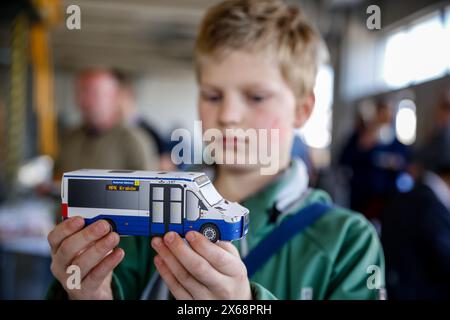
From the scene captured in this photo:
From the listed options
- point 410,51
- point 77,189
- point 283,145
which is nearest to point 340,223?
point 283,145

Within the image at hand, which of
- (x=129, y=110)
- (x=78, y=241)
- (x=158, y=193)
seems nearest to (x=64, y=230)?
(x=78, y=241)

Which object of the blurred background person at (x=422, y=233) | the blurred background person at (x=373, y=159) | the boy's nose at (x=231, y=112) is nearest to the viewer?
the boy's nose at (x=231, y=112)

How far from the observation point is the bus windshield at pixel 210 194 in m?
0.52

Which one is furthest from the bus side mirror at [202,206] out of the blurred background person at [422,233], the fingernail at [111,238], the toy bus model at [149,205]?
the blurred background person at [422,233]

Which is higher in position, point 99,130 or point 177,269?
point 99,130

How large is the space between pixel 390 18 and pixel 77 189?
531mm

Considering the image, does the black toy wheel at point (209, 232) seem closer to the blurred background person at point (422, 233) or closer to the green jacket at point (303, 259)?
the green jacket at point (303, 259)

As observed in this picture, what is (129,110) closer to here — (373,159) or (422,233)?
(373,159)

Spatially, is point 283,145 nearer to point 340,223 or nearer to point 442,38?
point 340,223

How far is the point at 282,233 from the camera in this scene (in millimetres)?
769

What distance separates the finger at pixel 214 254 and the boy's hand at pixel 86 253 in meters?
0.09

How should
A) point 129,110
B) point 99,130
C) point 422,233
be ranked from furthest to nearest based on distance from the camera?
point 422,233 < point 129,110 < point 99,130

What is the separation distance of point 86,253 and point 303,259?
0.36 meters
